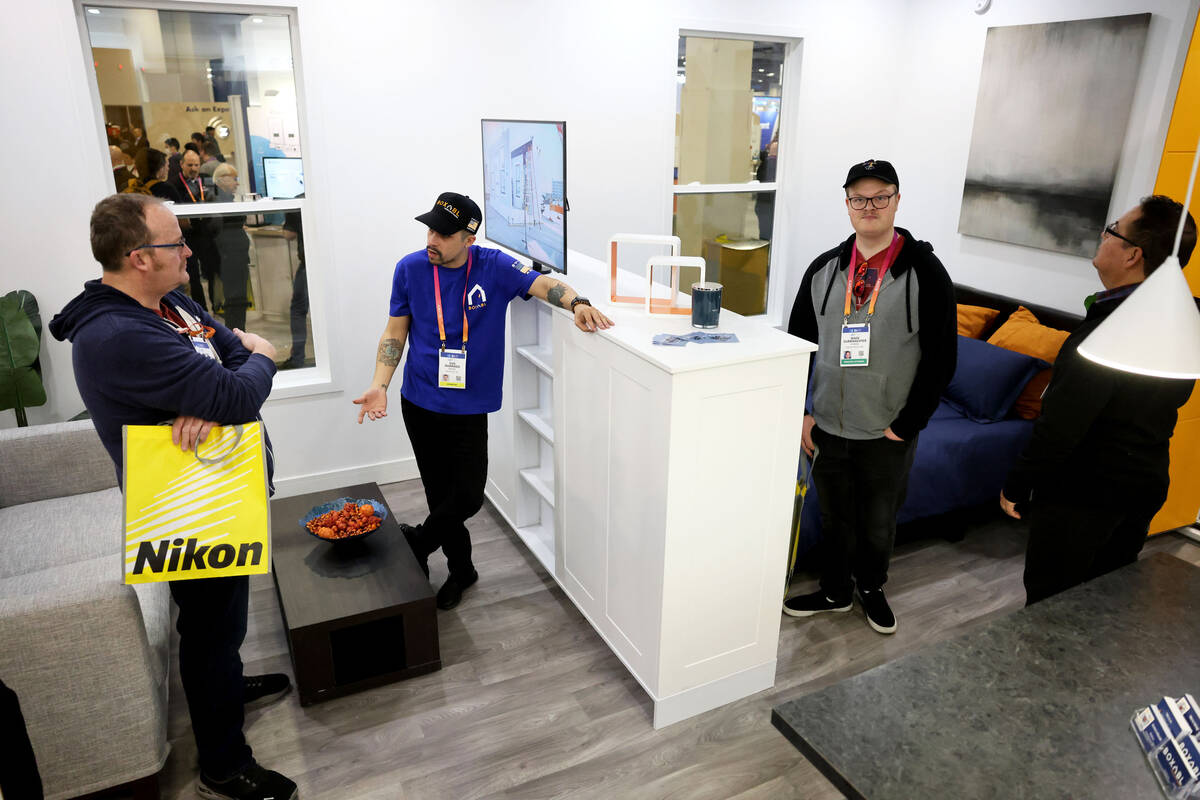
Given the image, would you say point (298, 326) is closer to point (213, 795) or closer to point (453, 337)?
point (453, 337)

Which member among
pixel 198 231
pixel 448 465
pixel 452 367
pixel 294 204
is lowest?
pixel 448 465

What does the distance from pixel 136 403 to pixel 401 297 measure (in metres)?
1.17

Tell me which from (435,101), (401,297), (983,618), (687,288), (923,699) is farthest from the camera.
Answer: (687,288)

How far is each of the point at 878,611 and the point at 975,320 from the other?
2.03m

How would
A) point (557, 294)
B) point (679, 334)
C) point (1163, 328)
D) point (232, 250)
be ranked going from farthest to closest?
point (232, 250)
point (557, 294)
point (679, 334)
point (1163, 328)

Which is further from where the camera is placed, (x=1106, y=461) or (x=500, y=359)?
(x=500, y=359)

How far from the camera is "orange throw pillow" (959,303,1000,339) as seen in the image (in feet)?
14.3

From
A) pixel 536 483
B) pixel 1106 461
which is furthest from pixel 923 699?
pixel 536 483

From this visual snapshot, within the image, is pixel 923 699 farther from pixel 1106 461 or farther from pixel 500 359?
pixel 500 359

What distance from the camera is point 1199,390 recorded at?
3.43 metres

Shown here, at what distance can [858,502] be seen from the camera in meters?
2.97

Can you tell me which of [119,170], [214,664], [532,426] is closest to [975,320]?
[532,426]

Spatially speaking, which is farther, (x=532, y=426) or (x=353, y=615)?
(x=532, y=426)

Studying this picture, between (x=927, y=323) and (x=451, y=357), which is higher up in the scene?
(x=927, y=323)
